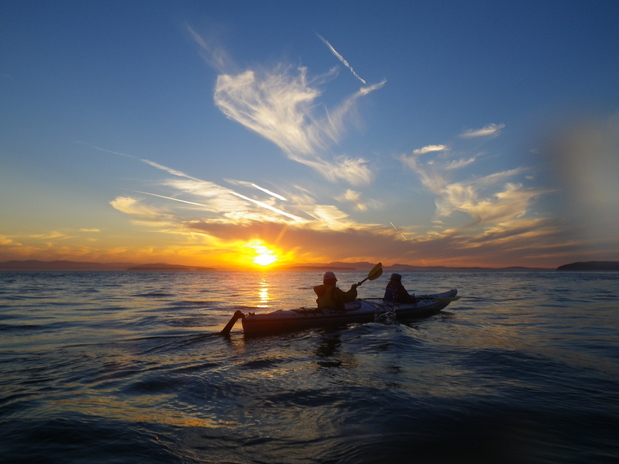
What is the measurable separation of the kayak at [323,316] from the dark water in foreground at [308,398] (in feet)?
2.37

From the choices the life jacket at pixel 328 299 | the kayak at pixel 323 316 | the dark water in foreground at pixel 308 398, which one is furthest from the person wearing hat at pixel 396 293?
the dark water in foreground at pixel 308 398

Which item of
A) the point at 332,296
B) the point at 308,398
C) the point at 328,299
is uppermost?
the point at 332,296

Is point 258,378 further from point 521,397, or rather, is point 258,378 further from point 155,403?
point 521,397

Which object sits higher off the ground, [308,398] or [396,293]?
[396,293]

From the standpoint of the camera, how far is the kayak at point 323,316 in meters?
13.1

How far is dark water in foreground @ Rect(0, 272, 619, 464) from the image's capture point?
464 centimetres

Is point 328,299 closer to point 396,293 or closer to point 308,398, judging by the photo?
point 396,293

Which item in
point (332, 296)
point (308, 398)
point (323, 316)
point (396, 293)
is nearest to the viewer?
point (308, 398)

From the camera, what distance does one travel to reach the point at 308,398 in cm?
655

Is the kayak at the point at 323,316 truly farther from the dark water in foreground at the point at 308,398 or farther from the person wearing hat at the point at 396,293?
the dark water in foreground at the point at 308,398

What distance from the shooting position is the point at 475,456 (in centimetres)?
451

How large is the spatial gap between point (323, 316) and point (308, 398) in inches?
312

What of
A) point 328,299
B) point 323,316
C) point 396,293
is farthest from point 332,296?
point 396,293

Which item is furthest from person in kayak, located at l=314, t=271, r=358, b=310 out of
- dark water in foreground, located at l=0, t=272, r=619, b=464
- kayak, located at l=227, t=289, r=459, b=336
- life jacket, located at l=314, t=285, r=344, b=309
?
dark water in foreground, located at l=0, t=272, r=619, b=464
